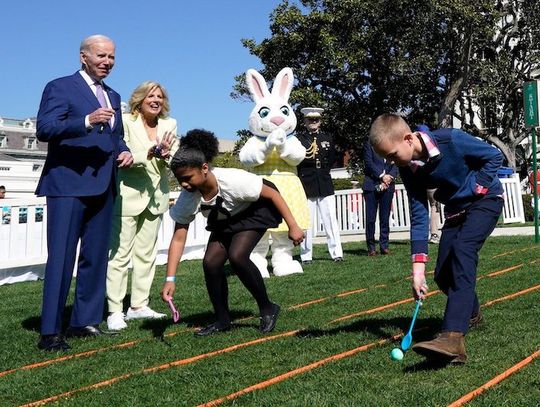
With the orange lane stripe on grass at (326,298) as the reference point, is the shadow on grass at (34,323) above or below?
below

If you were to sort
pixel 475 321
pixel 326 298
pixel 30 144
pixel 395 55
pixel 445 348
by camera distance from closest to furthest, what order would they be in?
1. pixel 445 348
2. pixel 475 321
3. pixel 326 298
4. pixel 395 55
5. pixel 30 144

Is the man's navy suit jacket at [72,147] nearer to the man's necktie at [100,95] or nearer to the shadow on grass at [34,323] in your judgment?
the man's necktie at [100,95]

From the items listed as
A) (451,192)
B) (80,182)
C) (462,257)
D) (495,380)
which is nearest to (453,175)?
(451,192)

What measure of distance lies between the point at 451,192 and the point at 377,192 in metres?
6.83

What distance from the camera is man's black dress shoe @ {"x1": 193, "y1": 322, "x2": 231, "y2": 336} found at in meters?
4.95

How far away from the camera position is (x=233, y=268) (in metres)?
5.05

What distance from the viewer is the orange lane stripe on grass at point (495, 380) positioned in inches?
119

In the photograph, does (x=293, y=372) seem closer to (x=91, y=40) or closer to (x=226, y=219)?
(x=226, y=219)

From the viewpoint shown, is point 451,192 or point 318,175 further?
point 318,175

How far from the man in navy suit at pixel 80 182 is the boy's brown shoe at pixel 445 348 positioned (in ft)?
8.23

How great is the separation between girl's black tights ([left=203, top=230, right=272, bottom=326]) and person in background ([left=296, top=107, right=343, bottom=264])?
15.4ft

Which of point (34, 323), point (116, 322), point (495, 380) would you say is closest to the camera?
point (495, 380)

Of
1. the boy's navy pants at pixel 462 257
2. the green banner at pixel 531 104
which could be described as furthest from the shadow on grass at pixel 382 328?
Answer: the green banner at pixel 531 104

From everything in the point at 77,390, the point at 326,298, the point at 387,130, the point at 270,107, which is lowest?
the point at 77,390
